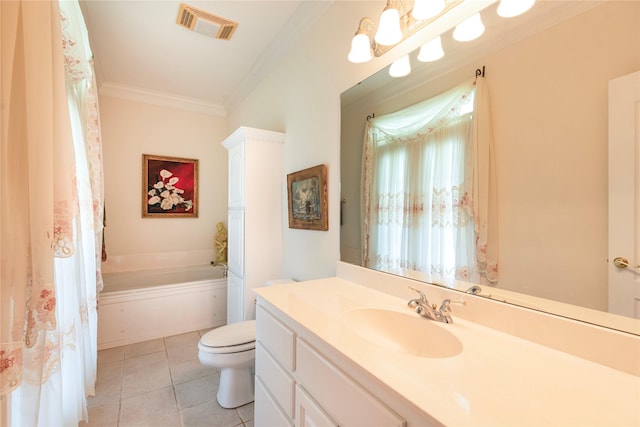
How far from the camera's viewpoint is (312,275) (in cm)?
206

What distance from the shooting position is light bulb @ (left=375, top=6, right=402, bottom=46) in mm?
1259

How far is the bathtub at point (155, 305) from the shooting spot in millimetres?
2555

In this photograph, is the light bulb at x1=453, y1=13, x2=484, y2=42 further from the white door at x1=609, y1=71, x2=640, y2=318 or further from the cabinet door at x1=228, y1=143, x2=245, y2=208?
the cabinet door at x1=228, y1=143, x2=245, y2=208

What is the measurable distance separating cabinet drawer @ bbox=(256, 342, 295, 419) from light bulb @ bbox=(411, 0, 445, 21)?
5.26 feet

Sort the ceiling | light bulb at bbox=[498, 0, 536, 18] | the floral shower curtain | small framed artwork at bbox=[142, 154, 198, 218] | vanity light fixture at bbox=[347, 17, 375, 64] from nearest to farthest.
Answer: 1. the floral shower curtain
2. light bulb at bbox=[498, 0, 536, 18]
3. vanity light fixture at bbox=[347, 17, 375, 64]
4. the ceiling
5. small framed artwork at bbox=[142, 154, 198, 218]

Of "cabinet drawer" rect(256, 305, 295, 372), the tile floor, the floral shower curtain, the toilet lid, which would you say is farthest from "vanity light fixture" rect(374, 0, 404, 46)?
the tile floor

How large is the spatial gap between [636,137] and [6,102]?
5.69 ft

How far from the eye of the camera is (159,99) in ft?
11.5

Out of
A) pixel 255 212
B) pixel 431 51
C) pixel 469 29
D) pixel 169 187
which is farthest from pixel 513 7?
pixel 169 187

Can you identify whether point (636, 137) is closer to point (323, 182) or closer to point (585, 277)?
point (585, 277)

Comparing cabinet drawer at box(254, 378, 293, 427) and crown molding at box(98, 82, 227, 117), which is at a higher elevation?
crown molding at box(98, 82, 227, 117)

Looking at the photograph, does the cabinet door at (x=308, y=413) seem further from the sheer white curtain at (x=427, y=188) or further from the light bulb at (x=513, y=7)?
the light bulb at (x=513, y=7)

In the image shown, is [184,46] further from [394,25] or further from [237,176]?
[394,25]

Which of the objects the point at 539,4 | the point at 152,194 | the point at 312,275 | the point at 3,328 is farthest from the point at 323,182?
the point at 152,194
